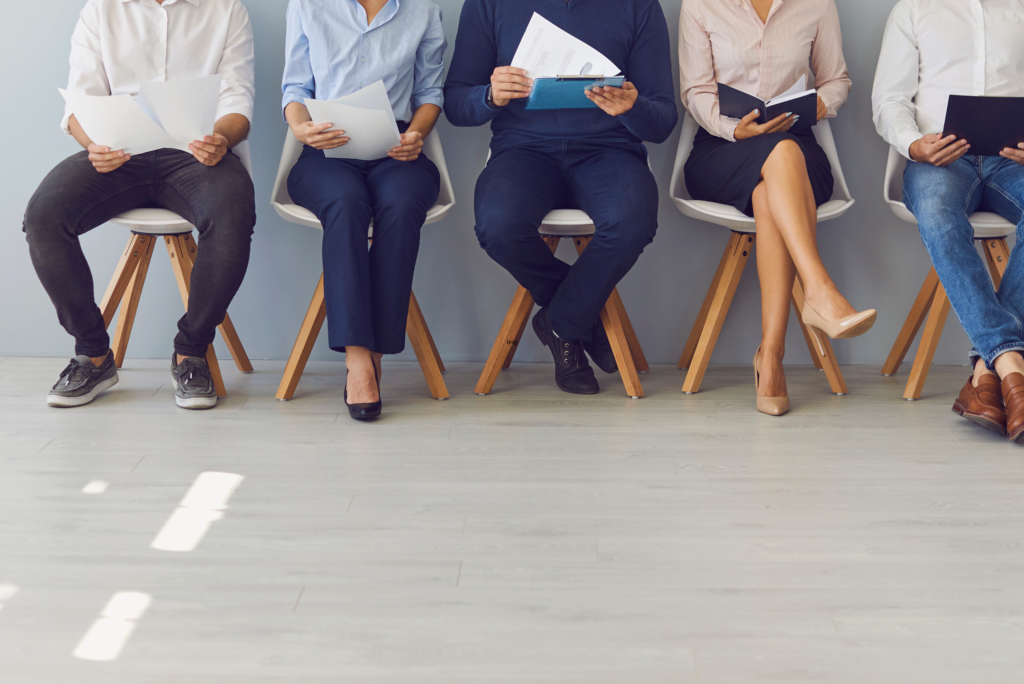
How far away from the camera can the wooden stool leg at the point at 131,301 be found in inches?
102

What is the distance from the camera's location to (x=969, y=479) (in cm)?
186

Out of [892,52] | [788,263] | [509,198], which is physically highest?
[892,52]

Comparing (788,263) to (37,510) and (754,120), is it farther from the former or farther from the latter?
(37,510)

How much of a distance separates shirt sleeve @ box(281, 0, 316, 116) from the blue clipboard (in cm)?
69

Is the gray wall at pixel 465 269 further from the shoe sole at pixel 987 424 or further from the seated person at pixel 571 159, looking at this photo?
the shoe sole at pixel 987 424

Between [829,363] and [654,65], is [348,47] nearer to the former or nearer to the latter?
[654,65]

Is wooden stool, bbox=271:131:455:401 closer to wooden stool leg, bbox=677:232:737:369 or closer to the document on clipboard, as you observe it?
the document on clipboard

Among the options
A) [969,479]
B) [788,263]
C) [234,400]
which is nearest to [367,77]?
[234,400]

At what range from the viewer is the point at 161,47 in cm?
247

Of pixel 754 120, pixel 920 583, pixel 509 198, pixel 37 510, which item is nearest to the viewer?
pixel 920 583

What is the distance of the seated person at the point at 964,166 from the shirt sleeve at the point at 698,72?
51cm

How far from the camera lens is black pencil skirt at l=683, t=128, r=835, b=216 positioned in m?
2.36

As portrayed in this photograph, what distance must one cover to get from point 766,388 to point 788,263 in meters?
0.35

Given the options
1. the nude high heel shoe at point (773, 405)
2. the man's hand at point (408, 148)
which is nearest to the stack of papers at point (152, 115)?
the man's hand at point (408, 148)
